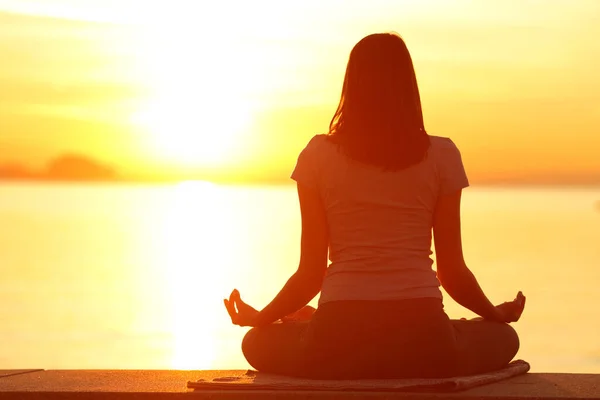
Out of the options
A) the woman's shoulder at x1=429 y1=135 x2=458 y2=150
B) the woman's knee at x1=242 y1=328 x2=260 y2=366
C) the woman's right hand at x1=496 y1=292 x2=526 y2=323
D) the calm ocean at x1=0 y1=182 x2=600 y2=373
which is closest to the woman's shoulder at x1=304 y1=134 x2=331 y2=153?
the woman's shoulder at x1=429 y1=135 x2=458 y2=150

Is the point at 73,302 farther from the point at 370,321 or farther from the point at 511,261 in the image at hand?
the point at 370,321

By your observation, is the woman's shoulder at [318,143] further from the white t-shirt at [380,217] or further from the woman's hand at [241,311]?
the woman's hand at [241,311]

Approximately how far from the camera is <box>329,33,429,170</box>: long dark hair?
4.89 meters

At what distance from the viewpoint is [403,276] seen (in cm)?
495

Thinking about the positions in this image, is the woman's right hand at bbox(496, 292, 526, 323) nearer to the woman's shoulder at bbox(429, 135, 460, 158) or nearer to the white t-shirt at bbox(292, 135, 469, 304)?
the white t-shirt at bbox(292, 135, 469, 304)

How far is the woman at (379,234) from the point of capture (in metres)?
4.93

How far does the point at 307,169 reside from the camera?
505cm

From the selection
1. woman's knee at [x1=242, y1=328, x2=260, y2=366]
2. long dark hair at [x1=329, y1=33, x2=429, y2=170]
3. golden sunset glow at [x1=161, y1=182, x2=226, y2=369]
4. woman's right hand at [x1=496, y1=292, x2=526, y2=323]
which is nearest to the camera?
long dark hair at [x1=329, y1=33, x2=429, y2=170]

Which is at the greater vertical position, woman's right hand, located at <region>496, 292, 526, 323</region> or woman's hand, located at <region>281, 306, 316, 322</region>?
woman's hand, located at <region>281, 306, 316, 322</region>

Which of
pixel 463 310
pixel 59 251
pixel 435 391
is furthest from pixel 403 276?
pixel 59 251

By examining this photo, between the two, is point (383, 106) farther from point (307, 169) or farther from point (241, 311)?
point (241, 311)

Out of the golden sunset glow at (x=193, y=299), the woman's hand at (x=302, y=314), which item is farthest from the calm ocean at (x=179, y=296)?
the woman's hand at (x=302, y=314)

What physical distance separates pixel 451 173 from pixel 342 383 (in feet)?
3.20

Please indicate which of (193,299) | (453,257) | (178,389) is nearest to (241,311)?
(178,389)
